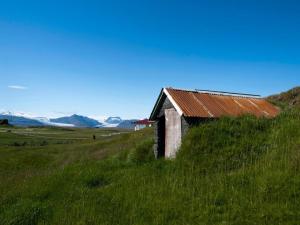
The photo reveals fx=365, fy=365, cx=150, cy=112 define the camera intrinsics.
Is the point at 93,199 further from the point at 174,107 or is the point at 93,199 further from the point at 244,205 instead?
the point at 174,107

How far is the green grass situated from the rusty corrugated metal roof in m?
1.83

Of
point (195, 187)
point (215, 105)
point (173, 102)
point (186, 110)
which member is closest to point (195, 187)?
point (195, 187)

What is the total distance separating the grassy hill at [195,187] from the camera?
11.6 metres

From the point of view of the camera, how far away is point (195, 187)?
1362 centimetres

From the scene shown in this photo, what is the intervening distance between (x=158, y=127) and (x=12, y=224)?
37.5 ft

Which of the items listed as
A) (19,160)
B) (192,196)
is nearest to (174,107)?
(192,196)

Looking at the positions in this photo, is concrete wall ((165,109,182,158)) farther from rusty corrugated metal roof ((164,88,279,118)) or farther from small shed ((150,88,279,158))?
rusty corrugated metal roof ((164,88,279,118))

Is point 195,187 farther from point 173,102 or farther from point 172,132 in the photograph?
point 172,132

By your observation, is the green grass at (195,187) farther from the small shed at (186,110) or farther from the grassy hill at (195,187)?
the small shed at (186,110)

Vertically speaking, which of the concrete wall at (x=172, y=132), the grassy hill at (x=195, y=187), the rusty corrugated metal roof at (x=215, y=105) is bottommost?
the grassy hill at (x=195, y=187)

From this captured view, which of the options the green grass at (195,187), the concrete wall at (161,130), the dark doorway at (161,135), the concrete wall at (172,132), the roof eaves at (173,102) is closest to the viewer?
the green grass at (195,187)

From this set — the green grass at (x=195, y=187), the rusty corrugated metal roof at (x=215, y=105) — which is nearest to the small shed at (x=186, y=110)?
the rusty corrugated metal roof at (x=215, y=105)

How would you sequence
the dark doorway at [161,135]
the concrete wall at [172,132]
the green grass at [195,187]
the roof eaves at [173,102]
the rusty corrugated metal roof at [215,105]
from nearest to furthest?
the green grass at [195,187] < the roof eaves at [173,102] < the rusty corrugated metal roof at [215,105] < the concrete wall at [172,132] < the dark doorway at [161,135]

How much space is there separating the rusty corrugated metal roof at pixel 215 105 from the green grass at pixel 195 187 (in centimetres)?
183
